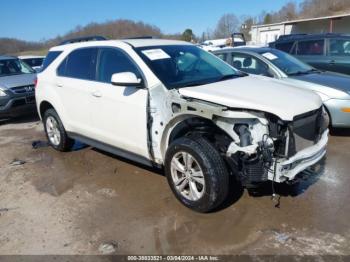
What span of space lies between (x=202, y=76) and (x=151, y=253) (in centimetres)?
225

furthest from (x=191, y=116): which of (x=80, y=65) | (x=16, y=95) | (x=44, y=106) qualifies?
(x=16, y=95)

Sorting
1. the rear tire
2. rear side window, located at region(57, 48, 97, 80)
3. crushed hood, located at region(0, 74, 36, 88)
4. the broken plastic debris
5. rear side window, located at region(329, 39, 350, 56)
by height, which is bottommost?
the broken plastic debris

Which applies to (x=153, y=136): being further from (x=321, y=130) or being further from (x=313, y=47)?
(x=313, y=47)

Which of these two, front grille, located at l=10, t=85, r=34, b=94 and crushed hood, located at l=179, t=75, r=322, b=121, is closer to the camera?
crushed hood, located at l=179, t=75, r=322, b=121

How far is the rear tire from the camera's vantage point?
5.71m

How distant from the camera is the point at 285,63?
681 cm

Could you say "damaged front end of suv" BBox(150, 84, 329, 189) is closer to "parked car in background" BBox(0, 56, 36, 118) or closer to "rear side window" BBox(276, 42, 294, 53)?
"parked car in background" BBox(0, 56, 36, 118)

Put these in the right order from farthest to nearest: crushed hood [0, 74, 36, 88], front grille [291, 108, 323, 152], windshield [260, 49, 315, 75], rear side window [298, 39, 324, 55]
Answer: rear side window [298, 39, 324, 55] < crushed hood [0, 74, 36, 88] < windshield [260, 49, 315, 75] < front grille [291, 108, 323, 152]

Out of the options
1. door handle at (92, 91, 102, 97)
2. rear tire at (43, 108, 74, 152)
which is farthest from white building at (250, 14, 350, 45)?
door handle at (92, 91, 102, 97)

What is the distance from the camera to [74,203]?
4.14m

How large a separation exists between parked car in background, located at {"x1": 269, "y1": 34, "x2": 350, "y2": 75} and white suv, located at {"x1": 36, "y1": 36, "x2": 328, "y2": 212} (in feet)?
16.4

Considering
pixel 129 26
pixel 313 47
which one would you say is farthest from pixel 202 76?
pixel 129 26

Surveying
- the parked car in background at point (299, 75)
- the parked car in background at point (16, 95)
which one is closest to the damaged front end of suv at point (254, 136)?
the parked car in background at point (299, 75)

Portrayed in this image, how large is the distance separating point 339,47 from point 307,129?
629 centimetres
